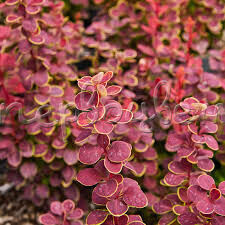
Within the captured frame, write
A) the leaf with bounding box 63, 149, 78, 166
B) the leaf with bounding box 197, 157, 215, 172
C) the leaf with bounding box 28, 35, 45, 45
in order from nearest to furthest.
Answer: the leaf with bounding box 197, 157, 215, 172 < the leaf with bounding box 28, 35, 45, 45 < the leaf with bounding box 63, 149, 78, 166

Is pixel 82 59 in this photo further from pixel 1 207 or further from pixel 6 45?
pixel 1 207

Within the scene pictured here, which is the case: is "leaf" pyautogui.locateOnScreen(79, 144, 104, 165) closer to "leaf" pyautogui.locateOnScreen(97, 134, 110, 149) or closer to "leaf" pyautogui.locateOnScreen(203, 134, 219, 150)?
"leaf" pyautogui.locateOnScreen(97, 134, 110, 149)

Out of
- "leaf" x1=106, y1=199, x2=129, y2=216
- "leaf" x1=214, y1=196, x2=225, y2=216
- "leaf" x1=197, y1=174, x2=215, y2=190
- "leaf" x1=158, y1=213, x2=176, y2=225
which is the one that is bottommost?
"leaf" x1=158, y1=213, x2=176, y2=225

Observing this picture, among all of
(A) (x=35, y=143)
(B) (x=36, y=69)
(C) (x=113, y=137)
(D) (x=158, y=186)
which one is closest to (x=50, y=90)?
(B) (x=36, y=69)

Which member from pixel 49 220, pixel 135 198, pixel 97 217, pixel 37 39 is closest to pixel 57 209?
pixel 49 220

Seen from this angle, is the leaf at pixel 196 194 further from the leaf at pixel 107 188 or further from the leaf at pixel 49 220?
the leaf at pixel 49 220

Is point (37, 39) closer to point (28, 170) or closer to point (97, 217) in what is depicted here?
point (28, 170)

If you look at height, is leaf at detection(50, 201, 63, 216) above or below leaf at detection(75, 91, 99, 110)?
below

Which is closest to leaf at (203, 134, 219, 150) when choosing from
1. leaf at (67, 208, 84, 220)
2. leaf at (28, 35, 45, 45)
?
leaf at (67, 208, 84, 220)

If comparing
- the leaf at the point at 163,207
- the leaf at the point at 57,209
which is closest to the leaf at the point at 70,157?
the leaf at the point at 57,209

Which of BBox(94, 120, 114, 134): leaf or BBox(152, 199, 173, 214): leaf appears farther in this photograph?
BBox(152, 199, 173, 214): leaf
